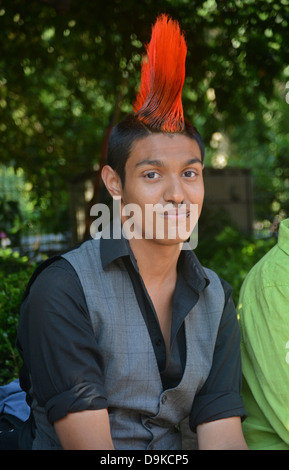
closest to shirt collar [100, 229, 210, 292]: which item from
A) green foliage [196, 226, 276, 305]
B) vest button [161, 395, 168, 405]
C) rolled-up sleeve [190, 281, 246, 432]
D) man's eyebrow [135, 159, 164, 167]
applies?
rolled-up sleeve [190, 281, 246, 432]

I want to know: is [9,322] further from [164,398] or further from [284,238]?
[284,238]

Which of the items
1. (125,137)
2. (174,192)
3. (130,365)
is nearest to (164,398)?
(130,365)

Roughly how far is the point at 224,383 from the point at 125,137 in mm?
1018

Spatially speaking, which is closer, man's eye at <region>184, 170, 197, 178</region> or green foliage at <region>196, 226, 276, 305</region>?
man's eye at <region>184, 170, 197, 178</region>

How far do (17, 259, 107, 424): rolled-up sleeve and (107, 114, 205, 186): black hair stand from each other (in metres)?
0.52

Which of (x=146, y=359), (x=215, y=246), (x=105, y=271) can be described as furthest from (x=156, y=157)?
(x=215, y=246)

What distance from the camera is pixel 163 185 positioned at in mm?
2154

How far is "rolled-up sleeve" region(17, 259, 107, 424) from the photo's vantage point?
6.09ft

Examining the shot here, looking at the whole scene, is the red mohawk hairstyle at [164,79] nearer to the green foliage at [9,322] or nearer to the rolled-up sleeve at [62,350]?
the rolled-up sleeve at [62,350]

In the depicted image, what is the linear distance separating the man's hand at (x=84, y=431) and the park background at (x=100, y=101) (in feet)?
4.51

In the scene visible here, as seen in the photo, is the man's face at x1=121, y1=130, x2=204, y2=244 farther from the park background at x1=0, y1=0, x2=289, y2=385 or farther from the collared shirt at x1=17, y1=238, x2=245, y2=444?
the park background at x1=0, y1=0, x2=289, y2=385

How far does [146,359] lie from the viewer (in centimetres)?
205
